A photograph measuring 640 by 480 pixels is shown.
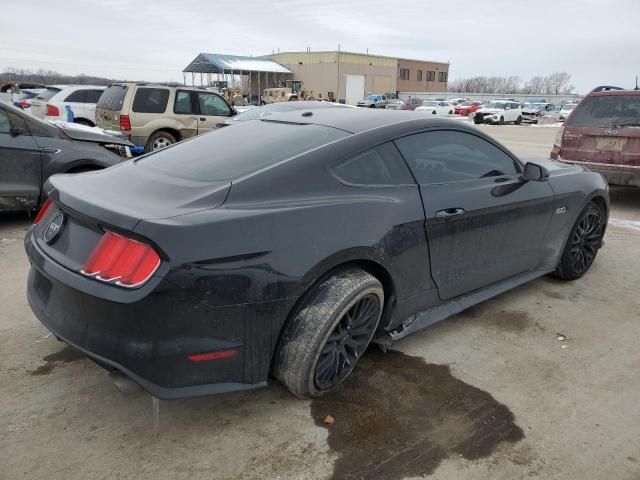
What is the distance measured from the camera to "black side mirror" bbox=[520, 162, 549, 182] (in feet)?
12.4

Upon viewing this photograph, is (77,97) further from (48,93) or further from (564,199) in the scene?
(564,199)

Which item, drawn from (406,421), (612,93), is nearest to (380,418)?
(406,421)

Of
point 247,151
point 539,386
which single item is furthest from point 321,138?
point 539,386

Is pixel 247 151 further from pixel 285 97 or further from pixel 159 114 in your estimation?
pixel 285 97

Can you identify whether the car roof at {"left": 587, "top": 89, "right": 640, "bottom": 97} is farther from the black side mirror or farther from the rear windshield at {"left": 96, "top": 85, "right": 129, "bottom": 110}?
the rear windshield at {"left": 96, "top": 85, "right": 129, "bottom": 110}

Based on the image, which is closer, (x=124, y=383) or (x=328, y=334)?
(x=124, y=383)

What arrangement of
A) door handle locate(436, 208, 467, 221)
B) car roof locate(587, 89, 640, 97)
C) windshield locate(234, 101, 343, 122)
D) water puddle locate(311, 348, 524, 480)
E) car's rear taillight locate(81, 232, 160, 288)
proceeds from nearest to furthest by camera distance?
car's rear taillight locate(81, 232, 160, 288) < water puddle locate(311, 348, 524, 480) < door handle locate(436, 208, 467, 221) < car roof locate(587, 89, 640, 97) < windshield locate(234, 101, 343, 122)

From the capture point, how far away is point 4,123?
5738 mm

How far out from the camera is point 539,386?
3043 millimetres

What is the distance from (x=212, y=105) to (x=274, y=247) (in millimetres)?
10530

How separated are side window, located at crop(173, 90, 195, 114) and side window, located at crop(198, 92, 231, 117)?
245 mm

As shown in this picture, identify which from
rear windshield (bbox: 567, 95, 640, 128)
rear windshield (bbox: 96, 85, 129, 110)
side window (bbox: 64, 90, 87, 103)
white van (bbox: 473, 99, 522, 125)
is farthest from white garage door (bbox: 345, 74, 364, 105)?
rear windshield (bbox: 567, 95, 640, 128)

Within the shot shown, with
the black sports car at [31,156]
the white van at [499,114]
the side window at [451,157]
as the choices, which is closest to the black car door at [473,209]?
the side window at [451,157]

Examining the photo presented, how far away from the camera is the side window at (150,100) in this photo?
11.0m
